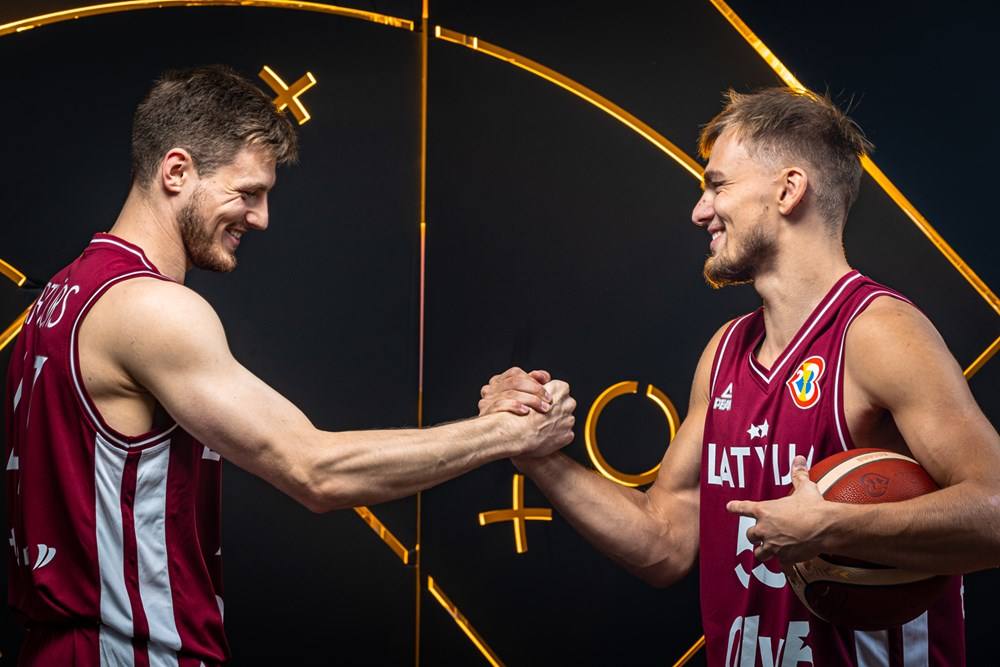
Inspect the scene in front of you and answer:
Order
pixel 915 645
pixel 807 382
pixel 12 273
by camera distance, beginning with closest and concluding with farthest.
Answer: pixel 915 645, pixel 807 382, pixel 12 273

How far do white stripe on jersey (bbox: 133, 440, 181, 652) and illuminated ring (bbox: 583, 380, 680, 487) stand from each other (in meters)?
1.64

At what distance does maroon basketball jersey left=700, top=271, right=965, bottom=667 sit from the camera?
1.85 meters

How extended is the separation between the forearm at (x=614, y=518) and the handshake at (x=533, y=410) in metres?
0.05

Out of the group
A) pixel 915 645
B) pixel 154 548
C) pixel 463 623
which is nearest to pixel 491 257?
pixel 463 623

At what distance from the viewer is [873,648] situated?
1837 millimetres

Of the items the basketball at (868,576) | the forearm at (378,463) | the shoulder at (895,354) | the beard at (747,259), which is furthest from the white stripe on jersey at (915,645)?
the forearm at (378,463)

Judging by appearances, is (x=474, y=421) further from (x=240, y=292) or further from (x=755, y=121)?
(x=240, y=292)

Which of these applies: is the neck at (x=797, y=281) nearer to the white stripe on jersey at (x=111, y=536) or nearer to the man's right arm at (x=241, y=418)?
the man's right arm at (x=241, y=418)

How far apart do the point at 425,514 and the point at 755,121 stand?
1.68 m

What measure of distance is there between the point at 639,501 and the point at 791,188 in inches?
29.6

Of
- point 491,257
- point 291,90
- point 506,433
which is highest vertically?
point 291,90

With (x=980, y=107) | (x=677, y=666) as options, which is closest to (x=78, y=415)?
(x=677, y=666)

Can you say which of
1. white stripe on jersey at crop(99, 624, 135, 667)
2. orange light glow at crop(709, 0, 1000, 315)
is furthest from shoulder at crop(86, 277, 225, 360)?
orange light glow at crop(709, 0, 1000, 315)

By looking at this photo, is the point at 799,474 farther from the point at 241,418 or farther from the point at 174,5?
the point at 174,5
